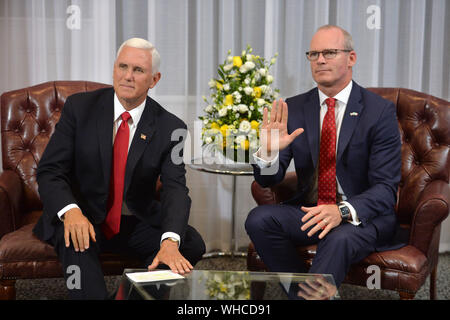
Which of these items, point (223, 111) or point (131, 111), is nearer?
point (131, 111)

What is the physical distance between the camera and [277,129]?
243cm

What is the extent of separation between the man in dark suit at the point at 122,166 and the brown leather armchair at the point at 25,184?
0.07 m

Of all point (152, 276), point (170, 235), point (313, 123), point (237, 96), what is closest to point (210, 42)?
point (237, 96)

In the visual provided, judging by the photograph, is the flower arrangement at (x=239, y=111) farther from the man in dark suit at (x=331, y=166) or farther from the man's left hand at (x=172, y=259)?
the man's left hand at (x=172, y=259)

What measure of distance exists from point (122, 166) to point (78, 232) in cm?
41

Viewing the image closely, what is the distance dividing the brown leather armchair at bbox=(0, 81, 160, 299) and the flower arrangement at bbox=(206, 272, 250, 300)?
0.62 m

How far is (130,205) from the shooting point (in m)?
2.43

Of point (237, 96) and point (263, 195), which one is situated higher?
point (237, 96)

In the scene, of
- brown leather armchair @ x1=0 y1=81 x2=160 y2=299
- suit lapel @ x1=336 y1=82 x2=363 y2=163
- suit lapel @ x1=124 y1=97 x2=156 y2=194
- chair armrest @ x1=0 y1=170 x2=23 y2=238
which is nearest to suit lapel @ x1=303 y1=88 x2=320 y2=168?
suit lapel @ x1=336 y1=82 x2=363 y2=163

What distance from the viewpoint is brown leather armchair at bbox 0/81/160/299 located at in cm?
230

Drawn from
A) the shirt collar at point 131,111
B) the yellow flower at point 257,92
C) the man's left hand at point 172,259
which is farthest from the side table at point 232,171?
the man's left hand at point 172,259

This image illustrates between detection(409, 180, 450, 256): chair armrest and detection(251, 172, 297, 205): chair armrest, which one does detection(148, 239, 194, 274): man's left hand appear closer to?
detection(251, 172, 297, 205): chair armrest

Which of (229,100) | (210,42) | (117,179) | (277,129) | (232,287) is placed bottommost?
(232,287)

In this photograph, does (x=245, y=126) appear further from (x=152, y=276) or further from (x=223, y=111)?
(x=152, y=276)
